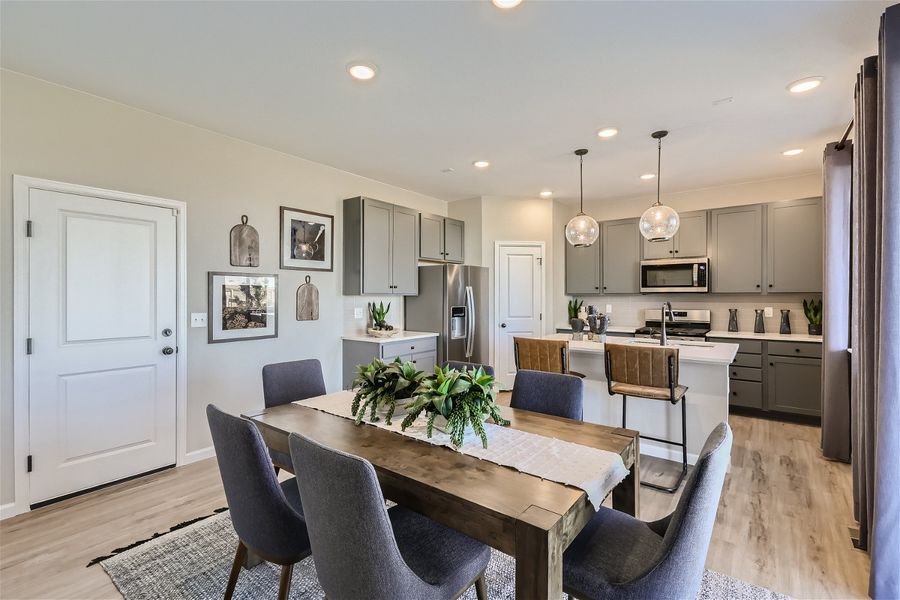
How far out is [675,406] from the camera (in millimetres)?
3250

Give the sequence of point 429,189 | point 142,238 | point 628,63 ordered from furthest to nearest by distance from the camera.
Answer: point 429,189
point 142,238
point 628,63

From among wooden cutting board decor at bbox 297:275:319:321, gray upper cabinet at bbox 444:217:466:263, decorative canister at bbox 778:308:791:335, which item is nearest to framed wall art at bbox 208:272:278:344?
wooden cutting board decor at bbox 297:275:319:321

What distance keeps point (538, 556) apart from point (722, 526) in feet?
6.40

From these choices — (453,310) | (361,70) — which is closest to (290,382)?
(361,70)

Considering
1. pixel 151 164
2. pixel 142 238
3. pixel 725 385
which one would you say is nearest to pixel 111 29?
pixel 151 164

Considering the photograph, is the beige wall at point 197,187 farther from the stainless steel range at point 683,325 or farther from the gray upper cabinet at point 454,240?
the stainless steel range at point 683,325

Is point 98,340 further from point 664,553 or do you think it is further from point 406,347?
point 664,553

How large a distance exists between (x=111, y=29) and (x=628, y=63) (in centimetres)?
271

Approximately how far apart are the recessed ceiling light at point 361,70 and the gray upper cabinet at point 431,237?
2506 millimetres

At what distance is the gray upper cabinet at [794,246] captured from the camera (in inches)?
173

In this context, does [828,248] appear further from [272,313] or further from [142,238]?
[142,238]

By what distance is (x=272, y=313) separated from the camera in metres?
3.73

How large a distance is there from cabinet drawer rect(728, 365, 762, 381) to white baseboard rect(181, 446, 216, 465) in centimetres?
506

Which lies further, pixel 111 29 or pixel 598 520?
pixel 111 29
